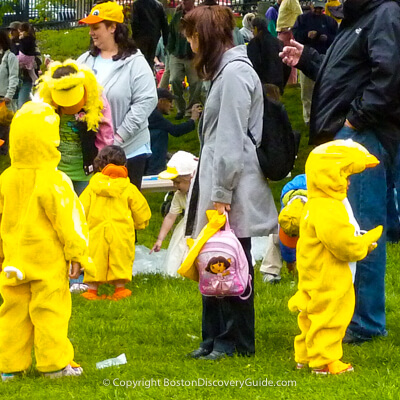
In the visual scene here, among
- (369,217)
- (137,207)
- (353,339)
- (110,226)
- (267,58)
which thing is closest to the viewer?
(369,217)

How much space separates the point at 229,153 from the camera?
588 cm

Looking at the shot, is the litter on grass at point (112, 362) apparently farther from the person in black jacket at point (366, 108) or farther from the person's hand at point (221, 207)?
the person in black jacket at point (366, 108)

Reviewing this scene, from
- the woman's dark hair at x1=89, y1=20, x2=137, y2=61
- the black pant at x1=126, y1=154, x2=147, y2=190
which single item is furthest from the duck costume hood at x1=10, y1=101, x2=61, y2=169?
the black pant at x1=126, y1=154, x2=147, y2=190

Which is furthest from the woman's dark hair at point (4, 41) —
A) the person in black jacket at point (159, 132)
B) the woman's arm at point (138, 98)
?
the woman's arm at point (138, 98)

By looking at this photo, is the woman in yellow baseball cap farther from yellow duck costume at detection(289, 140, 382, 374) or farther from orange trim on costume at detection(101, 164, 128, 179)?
yellow duck costume at detection(289, 140, 382, 374)

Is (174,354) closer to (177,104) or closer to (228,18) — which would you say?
(228,18)

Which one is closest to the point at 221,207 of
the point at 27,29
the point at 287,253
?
the point at 287,253

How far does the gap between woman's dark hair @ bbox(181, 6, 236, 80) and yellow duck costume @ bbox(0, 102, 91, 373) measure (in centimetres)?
96

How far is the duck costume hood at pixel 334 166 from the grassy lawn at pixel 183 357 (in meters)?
1.02

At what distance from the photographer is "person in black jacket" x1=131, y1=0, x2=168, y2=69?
53.3 ft

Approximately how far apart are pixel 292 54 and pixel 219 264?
5.21 feet

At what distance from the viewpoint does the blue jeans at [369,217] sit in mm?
6250

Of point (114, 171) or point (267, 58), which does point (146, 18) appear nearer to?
point (267, 58)

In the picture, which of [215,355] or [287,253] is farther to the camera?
[287,253]
